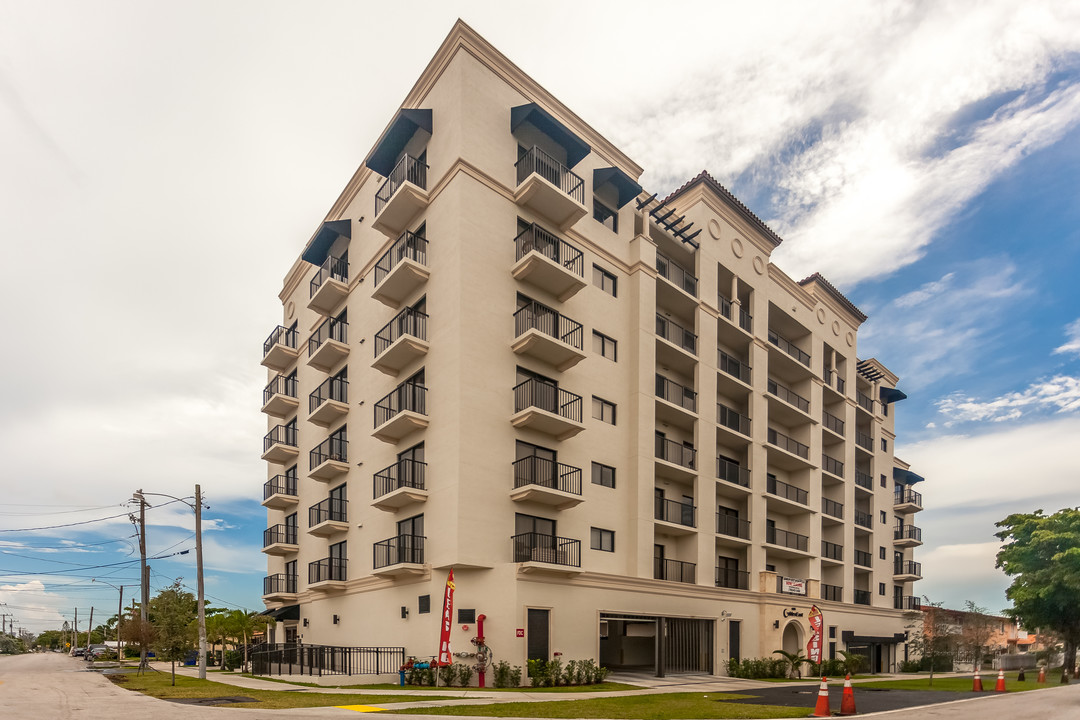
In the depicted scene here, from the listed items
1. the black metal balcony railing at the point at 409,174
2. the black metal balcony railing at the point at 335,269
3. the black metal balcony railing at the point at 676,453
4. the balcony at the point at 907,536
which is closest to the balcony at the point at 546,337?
the black metal balcony railing at the point at 409,174

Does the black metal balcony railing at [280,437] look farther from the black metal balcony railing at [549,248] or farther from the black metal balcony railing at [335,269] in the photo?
the black metal balcony railing at [549,248]

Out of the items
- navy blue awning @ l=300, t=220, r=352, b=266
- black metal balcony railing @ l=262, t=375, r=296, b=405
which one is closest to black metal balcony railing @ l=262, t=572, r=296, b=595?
black metal balcony railing @ l=262, t=375, r=296, b=405

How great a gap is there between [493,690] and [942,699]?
586 inches

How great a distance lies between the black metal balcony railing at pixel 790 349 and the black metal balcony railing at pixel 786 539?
1098 cm

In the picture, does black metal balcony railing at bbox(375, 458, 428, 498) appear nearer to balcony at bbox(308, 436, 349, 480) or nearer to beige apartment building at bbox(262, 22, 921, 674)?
beige apartment building at bbox(262, 22, 921, 674)

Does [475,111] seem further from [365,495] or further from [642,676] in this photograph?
[642,676]

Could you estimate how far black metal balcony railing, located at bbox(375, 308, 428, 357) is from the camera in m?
28.5

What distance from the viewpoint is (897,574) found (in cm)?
5716

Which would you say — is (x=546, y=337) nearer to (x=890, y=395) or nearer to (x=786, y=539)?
(x=786, y=539)

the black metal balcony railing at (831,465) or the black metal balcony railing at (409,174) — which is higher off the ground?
the black metal balcony railing at (409,174)

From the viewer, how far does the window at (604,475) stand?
98.5ft

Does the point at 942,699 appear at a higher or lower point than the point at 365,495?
lower

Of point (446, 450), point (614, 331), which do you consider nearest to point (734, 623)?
point (614, 331)

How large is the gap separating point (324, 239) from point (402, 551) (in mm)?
Answer: 19991
